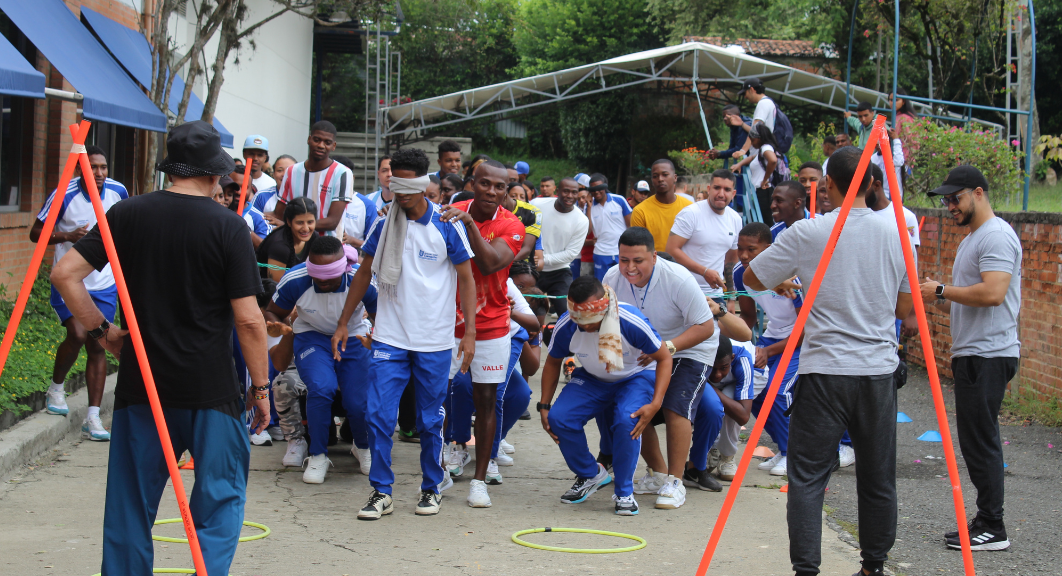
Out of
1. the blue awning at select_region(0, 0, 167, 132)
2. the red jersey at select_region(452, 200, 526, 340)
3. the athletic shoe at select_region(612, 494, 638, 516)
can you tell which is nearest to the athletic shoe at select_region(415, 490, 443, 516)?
the red jersey at select_region(452, 200, 526, 340)

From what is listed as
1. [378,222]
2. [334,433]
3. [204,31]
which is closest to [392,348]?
[378,222]

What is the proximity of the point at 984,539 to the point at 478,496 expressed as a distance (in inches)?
112

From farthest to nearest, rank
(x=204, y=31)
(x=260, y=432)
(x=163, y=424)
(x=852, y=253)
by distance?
(x=204, y=31) → (x=260, y=432) → (x=852, y=253) → (x=163, y=424)

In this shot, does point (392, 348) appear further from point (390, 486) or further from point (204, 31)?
point (204, 31)

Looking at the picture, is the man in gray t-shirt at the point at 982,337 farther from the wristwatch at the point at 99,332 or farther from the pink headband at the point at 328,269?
the wristwatch at the point at 99,332

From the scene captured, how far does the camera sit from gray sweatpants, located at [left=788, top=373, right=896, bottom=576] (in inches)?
163

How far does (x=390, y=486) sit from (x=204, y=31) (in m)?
6.89

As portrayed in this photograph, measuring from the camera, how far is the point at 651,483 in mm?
6125

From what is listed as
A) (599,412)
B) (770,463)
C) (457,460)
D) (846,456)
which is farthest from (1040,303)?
(457,460)

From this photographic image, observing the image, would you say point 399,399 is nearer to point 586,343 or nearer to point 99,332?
point 586,343

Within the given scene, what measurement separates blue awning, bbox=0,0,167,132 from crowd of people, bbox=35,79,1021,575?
9.95ft

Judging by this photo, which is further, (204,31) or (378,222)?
(204,31)

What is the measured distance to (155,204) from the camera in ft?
11.8

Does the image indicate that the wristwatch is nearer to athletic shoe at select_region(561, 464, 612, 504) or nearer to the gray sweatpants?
the gray sweatpants
